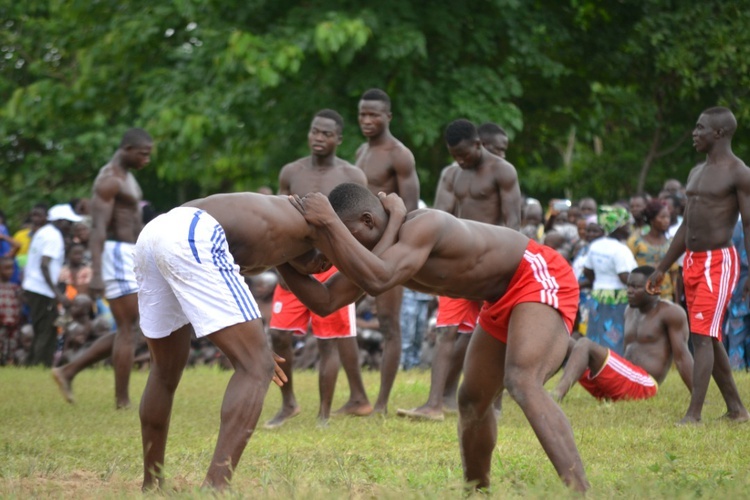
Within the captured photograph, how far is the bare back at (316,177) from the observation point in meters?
9.02

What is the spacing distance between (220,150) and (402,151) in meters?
10.7

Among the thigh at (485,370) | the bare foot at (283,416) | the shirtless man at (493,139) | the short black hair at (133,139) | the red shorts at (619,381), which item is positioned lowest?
the bare foot at (283,416)

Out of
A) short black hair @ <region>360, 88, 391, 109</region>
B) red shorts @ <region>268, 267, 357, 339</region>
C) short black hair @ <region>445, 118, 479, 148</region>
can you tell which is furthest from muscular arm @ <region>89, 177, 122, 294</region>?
short black hair @ <region>445, 118, 479, 148</region>

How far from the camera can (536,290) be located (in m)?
5.70

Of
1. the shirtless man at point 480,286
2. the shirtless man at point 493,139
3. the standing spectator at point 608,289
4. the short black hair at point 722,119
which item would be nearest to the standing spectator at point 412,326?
the standing spectator at point 608,289

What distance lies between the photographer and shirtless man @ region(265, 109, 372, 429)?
29.5ft

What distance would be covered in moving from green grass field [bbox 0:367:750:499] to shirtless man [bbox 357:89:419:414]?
525 millimetres

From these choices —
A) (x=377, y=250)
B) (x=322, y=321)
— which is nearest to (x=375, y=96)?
(x=322, y=321)

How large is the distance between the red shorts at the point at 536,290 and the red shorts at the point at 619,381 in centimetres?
397

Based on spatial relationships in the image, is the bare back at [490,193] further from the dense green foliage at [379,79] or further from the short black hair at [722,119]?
the dense green foliage at [379,79]

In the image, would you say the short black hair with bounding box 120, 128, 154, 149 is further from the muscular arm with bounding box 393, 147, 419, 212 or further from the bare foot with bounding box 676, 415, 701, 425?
the bare foot with bounding box 676, 415, 701, 425

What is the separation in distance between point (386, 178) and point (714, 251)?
2.80 m

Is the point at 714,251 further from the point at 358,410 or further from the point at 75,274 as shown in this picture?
the point at 75,274

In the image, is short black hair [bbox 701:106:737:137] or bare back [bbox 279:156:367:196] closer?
short black hair [bbox 701:106:737:137]
